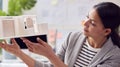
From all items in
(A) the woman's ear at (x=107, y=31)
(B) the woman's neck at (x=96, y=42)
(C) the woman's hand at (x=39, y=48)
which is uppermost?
(A) the woman's ear at (x=107, y=31)

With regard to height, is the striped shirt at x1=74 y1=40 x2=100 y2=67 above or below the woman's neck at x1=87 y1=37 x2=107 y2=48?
below

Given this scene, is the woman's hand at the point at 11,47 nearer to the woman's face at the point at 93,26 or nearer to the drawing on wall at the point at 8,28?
the drawing on wall at the point at 8,28

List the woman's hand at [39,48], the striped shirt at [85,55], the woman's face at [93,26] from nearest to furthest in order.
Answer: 1. the woman's hand at [39,48]
2. the woman's face at [93,26]
3. the striped shirt at [85,55]

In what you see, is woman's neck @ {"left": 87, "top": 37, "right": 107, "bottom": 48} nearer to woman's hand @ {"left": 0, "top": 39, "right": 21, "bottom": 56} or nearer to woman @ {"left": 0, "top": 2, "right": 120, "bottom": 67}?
woman @ {"left": 0, "top": 2, "right": 120, "bottom": 67}

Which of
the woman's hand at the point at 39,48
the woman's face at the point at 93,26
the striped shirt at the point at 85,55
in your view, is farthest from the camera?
the striped shirt at the point at 85,55

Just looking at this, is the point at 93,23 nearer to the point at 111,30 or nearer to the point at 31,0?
the point at 111,30

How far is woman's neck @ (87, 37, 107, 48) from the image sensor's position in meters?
1.42

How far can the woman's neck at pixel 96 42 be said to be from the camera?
1.42 metres

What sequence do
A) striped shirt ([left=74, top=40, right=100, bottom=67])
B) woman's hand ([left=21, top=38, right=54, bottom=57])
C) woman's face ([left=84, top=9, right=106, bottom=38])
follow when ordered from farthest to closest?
striped shirt ([left=74, top=40, right=100, bottom=67]) → woman's face ([left=84, top=9, right=106, bottom=38]) → woman's hand ([left=21, top=38, right=54, bottom=57])

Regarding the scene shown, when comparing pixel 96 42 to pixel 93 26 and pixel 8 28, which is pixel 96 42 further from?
pixel 8 28

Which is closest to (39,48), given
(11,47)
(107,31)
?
(11,47)

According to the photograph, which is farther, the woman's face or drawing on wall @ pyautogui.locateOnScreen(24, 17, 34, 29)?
drawing on wall @ pyautogui.locateOnScreen(24, 17, 34, 29)

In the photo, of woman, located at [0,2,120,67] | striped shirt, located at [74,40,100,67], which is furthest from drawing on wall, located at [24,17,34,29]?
striped shirt, located at [74,40,100,67]

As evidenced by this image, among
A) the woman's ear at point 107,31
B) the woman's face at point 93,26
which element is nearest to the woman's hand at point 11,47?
the woman's face at point 93,26
